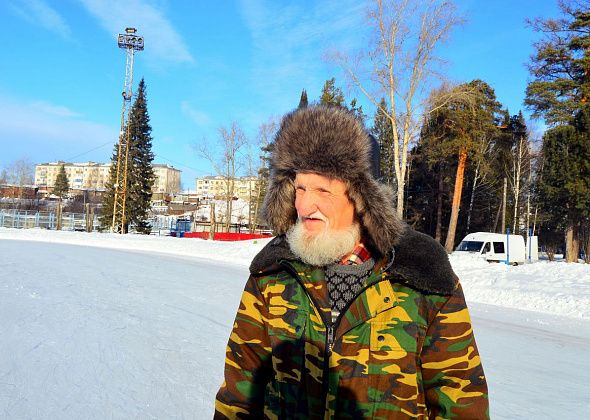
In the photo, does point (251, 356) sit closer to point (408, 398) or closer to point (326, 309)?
point (326, 309)

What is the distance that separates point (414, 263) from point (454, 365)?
0.36 metres

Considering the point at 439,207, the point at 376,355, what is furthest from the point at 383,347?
the point at 439,207

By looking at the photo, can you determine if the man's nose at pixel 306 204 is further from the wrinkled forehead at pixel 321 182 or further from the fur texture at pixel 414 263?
the fur texture at pixel 414 263

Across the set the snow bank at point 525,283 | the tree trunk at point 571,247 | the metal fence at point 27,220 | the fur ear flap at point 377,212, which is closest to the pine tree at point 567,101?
the tree trunk at point 571,247

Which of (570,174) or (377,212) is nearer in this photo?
(377,212)

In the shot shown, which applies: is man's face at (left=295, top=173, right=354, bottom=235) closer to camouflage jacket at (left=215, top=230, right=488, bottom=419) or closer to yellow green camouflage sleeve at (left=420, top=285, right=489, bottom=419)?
camouflage jacket at (left=215, top=230, right=488, bottom=419)

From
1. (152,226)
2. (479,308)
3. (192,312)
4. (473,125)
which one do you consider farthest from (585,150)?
(152,226)

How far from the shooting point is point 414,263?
164 cm

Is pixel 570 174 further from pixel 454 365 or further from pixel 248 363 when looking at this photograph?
pixel 248 363

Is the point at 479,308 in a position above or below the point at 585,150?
below

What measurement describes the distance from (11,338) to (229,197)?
115 ft

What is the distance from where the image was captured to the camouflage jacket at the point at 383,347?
1562 mm

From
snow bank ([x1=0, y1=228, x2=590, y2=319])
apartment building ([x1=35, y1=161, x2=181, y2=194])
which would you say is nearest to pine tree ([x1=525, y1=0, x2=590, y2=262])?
snow bank ([x1=0, y1=228, x2=590, y2=319])

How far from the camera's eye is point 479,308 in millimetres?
9820
